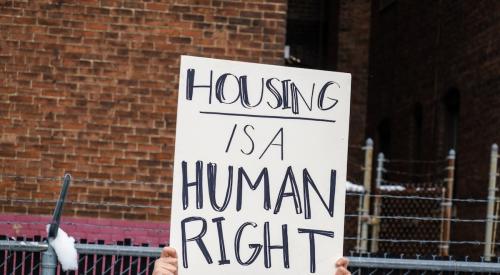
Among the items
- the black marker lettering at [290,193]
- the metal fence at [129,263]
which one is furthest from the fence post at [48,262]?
the black marker lettering at [290,193]

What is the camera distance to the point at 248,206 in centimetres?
374

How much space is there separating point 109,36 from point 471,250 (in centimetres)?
741

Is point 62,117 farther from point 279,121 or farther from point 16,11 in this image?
point 279,121

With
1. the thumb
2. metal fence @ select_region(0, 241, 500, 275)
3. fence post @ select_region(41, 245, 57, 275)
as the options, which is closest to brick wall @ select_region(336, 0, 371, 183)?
metal fence @ select_region(0, 241, 500, 275)

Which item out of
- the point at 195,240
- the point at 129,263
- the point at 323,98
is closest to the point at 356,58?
the point at 129,263

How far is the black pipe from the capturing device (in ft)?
15.8

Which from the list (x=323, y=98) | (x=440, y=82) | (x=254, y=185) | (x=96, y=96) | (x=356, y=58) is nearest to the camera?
(x=254, y=185)

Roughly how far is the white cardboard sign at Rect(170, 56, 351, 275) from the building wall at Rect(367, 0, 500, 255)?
9.82m

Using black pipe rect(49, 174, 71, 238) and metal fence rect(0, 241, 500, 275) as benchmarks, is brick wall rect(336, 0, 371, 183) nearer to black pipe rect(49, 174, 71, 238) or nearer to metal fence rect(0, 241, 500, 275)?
metal fence rect(0, 241, 500, 275)

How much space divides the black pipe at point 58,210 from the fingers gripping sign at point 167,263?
142 cm

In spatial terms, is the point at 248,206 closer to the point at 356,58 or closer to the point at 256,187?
the point at 256,187

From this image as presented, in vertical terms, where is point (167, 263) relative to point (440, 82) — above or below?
below

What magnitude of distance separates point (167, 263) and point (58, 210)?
59.6 inches

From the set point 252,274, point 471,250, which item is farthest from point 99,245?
point 471,250
